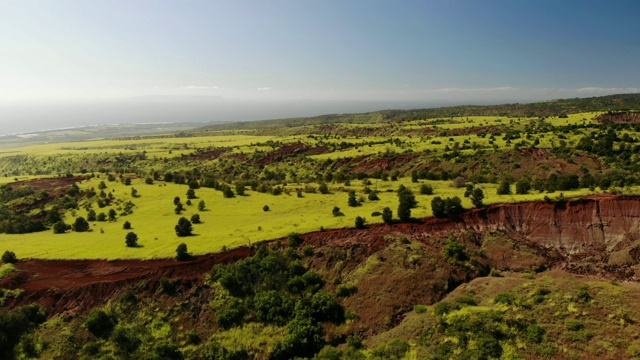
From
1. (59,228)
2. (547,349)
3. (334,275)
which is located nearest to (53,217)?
(59,228)

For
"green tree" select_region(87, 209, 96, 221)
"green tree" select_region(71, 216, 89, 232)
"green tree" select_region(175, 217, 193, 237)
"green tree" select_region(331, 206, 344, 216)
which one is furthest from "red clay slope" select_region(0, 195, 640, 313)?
"green tree" select_region(87, 209, 96, 221)

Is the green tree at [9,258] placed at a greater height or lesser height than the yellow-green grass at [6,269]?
greater

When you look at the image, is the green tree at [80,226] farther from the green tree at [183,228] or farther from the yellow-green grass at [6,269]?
the green tree at [183,228]

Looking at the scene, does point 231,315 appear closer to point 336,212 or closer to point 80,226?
point 336,212

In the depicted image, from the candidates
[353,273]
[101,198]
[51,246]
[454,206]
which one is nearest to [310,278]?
[353,273]

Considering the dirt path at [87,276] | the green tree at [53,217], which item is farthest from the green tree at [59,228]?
the dirt path at [87,276]

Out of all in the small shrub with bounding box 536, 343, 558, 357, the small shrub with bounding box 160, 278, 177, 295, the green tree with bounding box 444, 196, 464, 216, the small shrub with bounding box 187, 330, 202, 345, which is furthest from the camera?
the green tree with bounding box 444, 196, 464, 216

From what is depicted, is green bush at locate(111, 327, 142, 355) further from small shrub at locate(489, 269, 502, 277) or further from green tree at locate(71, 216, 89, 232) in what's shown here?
small shrub at locate(489, 269, 502, 277)

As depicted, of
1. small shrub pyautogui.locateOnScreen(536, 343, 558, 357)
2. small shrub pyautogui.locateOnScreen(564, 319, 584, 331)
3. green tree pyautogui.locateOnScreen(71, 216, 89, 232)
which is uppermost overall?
green tree pyautogui.locateOnScreen(71, 216, 89, 232)

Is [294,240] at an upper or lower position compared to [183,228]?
lower
